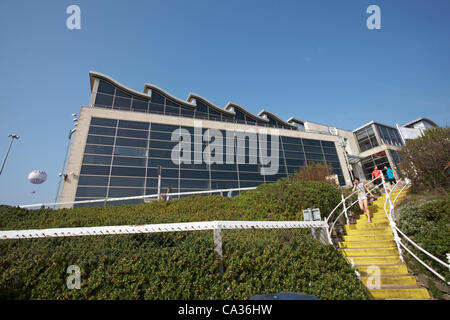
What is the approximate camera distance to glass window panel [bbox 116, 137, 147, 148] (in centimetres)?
2103

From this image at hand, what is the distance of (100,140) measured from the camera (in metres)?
20.6

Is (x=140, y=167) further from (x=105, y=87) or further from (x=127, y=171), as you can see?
(x=105, y=87)

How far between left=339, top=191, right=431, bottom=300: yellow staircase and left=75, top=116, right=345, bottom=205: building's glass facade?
1607 cm

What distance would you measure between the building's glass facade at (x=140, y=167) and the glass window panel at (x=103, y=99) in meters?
3.32

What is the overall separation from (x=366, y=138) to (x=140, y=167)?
3520 centimetres

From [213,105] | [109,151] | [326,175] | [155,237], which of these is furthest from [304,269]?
[213,105]

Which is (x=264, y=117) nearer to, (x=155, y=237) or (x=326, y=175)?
(x=326, y=175)

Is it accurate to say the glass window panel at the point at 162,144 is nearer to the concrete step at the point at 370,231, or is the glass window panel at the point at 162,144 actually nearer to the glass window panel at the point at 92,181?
the glass window panel at the point at 92,181

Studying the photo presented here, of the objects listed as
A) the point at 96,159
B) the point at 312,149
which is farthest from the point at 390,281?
the point at 312,149

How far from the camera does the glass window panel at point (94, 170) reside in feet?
62.4

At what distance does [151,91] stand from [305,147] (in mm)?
21078

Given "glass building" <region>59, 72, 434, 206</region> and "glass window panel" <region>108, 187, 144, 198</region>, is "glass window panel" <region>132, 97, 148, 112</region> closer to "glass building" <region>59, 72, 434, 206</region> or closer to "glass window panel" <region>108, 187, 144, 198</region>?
"glass building" <region>59, 72, 434, 206</region>

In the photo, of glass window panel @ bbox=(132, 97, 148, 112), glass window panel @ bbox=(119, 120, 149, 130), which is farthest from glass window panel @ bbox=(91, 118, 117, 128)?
glass window panel @ bbox=(132, 97, 148, 112)
